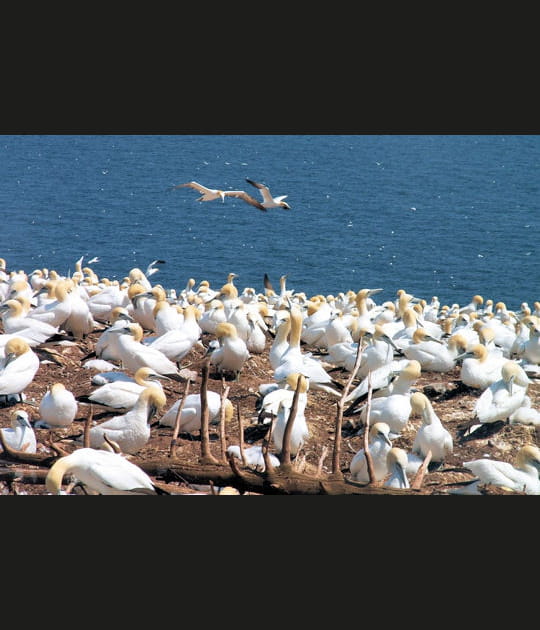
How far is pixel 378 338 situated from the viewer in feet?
23.4

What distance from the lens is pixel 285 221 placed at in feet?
86.0

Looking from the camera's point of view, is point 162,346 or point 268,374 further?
point 268,374

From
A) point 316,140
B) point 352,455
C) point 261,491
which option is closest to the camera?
point 261,491

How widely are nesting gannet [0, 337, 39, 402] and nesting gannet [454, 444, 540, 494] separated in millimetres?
2945

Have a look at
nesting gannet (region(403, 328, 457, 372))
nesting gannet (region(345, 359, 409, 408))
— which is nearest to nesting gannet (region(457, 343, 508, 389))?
nesting gannet (region(403, 328, 457, 372))

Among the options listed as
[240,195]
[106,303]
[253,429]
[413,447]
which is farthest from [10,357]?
[240,195]

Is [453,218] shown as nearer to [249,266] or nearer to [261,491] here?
[249,266]

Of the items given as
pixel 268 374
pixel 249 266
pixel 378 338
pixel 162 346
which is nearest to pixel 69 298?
pixel 162 346

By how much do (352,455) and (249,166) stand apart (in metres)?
21.1

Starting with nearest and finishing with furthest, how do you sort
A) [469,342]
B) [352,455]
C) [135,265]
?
[352,455] < [469,342] < [135,265]

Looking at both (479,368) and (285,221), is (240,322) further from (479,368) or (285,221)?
(285,221)

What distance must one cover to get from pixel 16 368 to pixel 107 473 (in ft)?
6.89

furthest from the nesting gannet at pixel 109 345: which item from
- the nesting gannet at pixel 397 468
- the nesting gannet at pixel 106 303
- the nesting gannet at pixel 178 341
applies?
the nesting gannet at pixel 397 468

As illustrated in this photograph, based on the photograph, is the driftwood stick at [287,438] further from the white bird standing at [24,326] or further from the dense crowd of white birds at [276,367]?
the white bird standing at [24,326]
